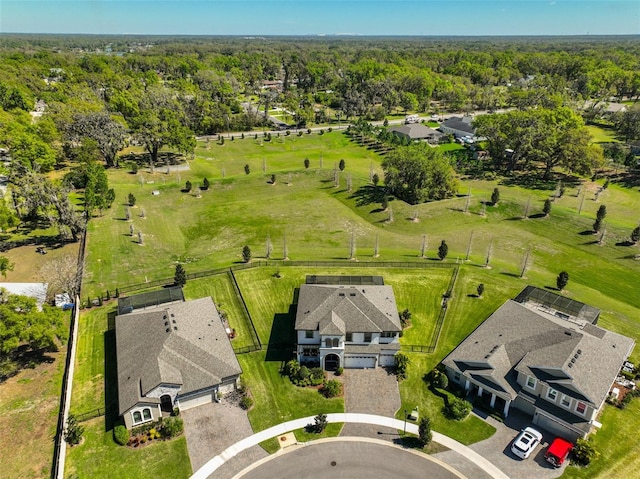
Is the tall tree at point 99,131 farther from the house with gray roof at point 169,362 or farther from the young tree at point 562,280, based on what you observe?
the young tree at point 562,280

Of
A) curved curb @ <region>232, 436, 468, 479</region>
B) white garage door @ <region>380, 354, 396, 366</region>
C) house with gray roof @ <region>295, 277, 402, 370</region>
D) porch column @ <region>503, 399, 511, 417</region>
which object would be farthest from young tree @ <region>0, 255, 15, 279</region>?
porch column @ <region>503, 399, 511, 417</region>

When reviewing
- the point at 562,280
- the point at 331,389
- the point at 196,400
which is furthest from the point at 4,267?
the point at 562,280

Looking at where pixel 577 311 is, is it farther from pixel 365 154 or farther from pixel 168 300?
pixel 365 154

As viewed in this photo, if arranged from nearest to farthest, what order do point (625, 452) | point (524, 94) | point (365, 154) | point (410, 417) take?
1. point (625, 452)
2. point (410, 417)
3. point (365, 154)
4. point (524, 94)

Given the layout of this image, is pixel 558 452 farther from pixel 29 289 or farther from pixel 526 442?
pixel 29 289

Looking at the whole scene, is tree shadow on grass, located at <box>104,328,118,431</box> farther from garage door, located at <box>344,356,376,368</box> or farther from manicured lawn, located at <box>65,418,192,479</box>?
garage door, located at <box>344,356,376,368</box>

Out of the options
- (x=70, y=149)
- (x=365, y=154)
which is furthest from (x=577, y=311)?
(x=70, y=149)
